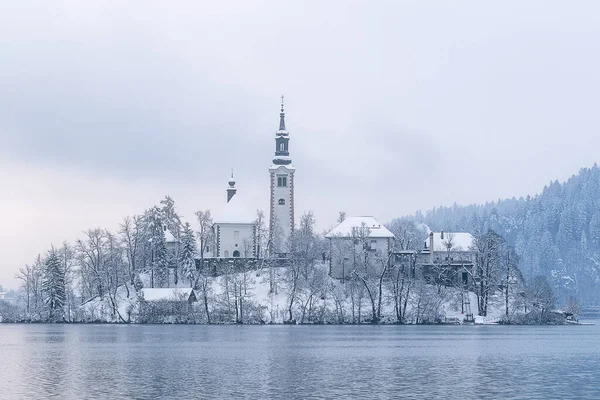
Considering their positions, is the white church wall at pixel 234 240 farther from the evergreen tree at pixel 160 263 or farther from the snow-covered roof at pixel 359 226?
the snow-covered roof at pixel 359 226

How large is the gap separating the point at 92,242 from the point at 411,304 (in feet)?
149

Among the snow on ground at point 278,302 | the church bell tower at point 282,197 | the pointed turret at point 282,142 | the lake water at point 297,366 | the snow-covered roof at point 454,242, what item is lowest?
the lake water at point 297,366

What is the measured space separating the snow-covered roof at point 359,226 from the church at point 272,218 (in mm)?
7448

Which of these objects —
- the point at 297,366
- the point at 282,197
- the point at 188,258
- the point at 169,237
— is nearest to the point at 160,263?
the point at 188,258

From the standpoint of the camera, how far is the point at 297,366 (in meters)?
62.2

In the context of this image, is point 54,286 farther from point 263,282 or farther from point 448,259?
point 448,259

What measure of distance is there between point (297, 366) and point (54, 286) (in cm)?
7795

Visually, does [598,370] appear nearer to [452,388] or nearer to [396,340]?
[452,388]

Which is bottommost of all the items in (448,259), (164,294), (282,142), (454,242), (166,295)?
(166,295)

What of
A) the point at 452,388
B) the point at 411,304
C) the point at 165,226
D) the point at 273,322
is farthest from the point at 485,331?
the point at 452,388

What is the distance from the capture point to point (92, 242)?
138m

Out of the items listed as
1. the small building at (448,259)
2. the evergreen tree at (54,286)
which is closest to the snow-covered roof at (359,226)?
the small building at (448,259)

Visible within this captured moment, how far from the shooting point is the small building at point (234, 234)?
142 m

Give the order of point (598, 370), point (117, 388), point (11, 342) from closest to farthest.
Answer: point (117, 388)
point (598, 370)
point (11, 342)
